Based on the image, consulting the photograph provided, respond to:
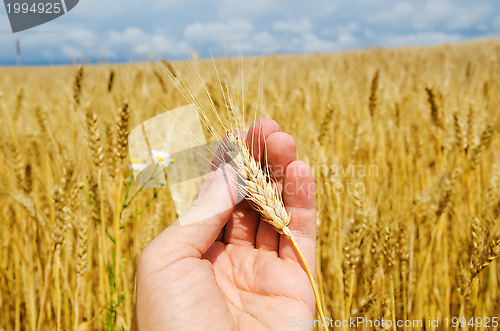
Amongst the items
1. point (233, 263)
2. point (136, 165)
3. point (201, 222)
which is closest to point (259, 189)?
point (201, 222)

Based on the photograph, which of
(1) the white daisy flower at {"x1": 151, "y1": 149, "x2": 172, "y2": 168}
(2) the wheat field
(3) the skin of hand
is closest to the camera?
(3) the skin of hand

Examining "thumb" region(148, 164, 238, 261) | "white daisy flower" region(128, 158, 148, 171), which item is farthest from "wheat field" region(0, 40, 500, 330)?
"thumb" region(148, 164, 238, 261)

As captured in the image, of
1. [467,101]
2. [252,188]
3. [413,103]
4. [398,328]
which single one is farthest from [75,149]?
[413,103]

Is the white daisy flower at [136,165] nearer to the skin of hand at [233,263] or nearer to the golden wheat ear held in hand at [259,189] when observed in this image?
the skin of hand at [233,263]

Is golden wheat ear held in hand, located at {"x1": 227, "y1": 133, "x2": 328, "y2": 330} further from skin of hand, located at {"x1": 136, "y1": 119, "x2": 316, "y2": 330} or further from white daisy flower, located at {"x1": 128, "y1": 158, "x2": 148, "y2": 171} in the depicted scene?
white daisy flower, located at {"x1": 128, "y1": 158, "x2": 148, "y2": 171}

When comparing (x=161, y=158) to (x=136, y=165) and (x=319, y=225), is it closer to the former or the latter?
(x=136, y=165)

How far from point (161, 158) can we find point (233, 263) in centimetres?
55

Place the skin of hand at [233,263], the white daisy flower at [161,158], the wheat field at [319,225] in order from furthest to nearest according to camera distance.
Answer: the white daisy flower at [161,158]
the wheat field at [319,225]
the skin of hand at [233,263]

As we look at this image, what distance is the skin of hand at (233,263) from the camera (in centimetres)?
91

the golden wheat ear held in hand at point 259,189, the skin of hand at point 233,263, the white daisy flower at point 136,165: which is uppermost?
the white daisy flower at point 136,165

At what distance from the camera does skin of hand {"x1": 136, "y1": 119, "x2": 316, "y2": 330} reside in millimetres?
912

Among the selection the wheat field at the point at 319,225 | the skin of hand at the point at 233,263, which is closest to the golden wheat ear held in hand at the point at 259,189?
the skin of hand at the point at 233,263

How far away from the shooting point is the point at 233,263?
119cm

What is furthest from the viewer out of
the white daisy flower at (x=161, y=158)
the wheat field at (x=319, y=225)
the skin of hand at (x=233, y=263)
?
the white daisy flower at (x=161, y=158)
